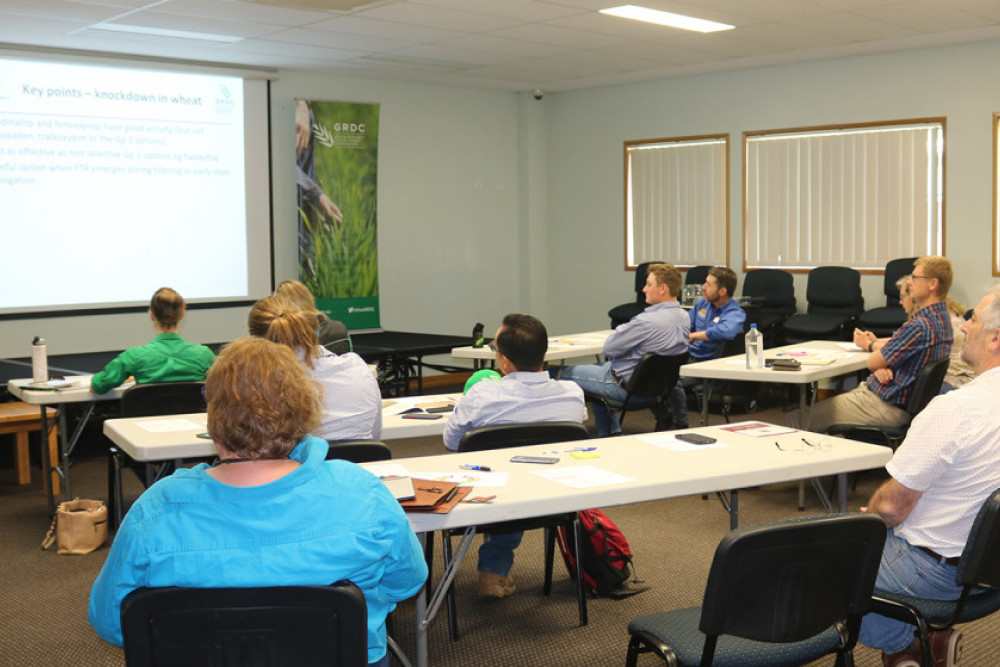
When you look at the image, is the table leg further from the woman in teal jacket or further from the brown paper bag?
the brown paper bag

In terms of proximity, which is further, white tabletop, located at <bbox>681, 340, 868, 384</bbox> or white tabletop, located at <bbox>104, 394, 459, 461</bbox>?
white tabletop, located at <bbox>681, 340, 868, 384</bbox>

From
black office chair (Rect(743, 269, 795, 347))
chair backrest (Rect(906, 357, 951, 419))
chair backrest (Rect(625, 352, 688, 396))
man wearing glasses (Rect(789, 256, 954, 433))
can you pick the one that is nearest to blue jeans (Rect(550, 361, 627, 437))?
chair backrest (Rect(625, 352, 688, 396))

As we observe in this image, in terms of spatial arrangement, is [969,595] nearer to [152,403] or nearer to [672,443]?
[672,443]

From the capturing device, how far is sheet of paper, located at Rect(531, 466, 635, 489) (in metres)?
→ 2.74

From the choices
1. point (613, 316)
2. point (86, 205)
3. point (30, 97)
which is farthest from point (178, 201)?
point (613, 316)

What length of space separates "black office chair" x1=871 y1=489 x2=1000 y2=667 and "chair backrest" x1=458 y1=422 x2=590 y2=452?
1.18 meters

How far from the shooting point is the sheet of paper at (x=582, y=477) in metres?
2.74

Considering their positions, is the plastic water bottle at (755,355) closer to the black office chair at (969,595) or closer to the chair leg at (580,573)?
the chair leg at (580,573)

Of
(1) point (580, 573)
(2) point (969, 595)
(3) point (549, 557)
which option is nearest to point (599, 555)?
(3) point (549, 557)

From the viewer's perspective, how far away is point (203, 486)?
69.9 inches

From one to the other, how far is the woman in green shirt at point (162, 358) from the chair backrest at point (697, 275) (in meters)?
5.44

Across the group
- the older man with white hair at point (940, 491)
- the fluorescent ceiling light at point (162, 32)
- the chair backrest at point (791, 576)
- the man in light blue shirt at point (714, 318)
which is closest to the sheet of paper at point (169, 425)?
the chair backrest at point (791, 576)

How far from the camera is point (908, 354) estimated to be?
4859mm

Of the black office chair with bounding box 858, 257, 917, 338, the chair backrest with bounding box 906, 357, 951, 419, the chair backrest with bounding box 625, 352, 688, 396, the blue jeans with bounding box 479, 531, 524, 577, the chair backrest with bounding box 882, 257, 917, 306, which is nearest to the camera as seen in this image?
the blue jeans with bounding box 479, 531, 524, 577
